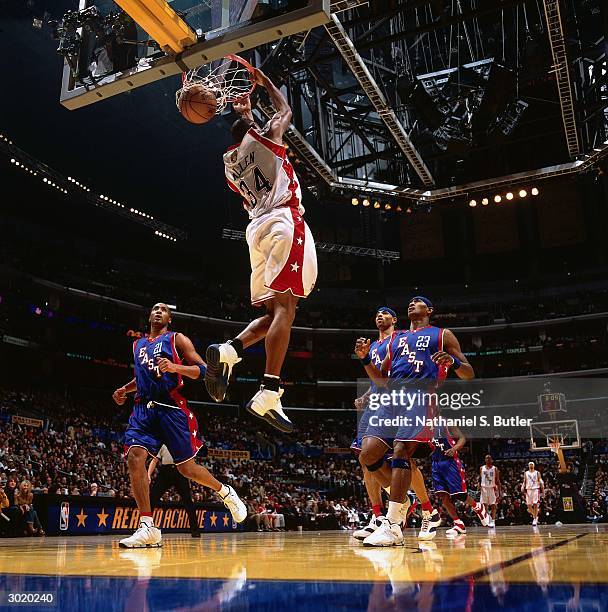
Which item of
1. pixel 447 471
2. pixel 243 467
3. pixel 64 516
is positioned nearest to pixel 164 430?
pixel 447 471

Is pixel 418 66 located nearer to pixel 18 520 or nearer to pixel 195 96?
pixel 195 96

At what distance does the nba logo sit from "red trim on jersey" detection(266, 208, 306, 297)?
415 inches

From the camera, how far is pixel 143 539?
4805 mm

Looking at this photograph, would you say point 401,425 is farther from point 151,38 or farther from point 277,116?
point 151,38

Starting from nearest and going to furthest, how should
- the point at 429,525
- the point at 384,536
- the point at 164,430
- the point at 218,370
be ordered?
the point at 218,370 < the point at 384,536 < the point at 164,430 < the point at 429,525

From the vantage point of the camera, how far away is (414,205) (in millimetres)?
15320

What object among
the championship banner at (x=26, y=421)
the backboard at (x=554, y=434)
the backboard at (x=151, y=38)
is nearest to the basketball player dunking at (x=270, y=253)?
the backboard at (x=151, y=38)

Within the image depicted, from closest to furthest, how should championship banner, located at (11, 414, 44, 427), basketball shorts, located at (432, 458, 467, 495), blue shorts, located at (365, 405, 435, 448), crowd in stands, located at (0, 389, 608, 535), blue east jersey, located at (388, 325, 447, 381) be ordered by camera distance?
1. blue shorts, located at (365, 405, 435, 448)
2. blue east jersey, located at (388, 325, 447, 381)
3. basketball shorts, located at (432, 458, 467, 495)
4. crowd in stands, located at (0, 389, 608, 535)
5. championship banner, located at (11, 414, 44, 427)

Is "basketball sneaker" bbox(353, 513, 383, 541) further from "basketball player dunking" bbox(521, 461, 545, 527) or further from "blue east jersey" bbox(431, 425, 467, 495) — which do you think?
"basketball player dunking" bbox(521, 461, 545, 527)

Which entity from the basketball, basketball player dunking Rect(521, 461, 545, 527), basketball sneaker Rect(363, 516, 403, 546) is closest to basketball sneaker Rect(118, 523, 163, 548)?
basketball sneaker Rect(363, 516, 403, 546)

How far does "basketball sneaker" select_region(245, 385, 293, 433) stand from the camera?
367cm

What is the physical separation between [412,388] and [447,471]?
9.74 feet

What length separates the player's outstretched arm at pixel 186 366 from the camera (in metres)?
4.81

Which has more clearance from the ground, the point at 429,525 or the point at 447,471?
the point at 447,471
